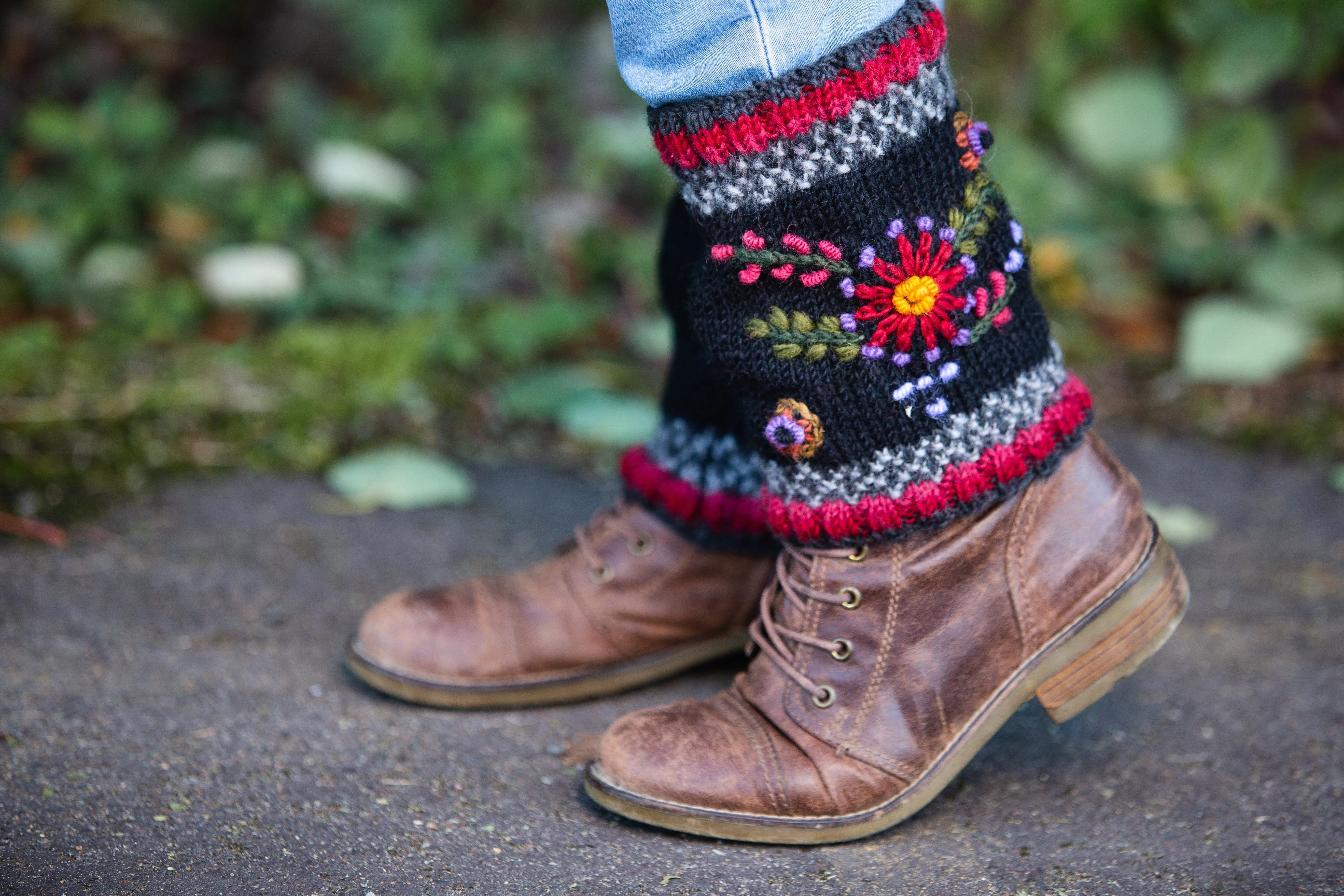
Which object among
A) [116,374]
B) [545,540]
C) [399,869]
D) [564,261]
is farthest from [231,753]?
[564,261]

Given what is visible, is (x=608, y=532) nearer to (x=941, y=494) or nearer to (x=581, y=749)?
(x=581, y=749)

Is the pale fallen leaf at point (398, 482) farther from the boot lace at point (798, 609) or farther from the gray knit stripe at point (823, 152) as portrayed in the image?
the gray knit stripe at point (823, 152)

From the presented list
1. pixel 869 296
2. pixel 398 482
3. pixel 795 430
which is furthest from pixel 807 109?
pixel 398 482

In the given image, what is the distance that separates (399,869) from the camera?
0.92m

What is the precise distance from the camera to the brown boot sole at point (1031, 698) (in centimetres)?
99

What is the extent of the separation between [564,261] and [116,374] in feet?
2.82

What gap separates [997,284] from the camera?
0.99 meters

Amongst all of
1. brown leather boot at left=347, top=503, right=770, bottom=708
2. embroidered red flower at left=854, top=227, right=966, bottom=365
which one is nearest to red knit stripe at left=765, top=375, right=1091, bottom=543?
embroidered red flower at left=854, top=227, right=966, bottom=365

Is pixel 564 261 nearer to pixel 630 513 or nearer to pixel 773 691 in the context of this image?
pixel 630 513

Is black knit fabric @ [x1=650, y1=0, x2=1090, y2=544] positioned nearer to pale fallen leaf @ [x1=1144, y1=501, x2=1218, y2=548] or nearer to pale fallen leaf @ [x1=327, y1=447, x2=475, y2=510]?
pale fallen leaf @ [x1=1144, y1=501, x2=1218, y2=548]

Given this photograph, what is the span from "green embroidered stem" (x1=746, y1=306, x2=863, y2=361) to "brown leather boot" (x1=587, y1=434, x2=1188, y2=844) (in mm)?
181

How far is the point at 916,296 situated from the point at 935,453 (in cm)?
14

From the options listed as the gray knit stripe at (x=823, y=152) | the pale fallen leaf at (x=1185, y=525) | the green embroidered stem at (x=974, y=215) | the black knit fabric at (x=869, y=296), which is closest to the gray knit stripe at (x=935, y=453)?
the black knit fabric at (x=869, y=296)

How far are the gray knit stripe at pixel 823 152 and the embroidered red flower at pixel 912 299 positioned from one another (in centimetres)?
8
